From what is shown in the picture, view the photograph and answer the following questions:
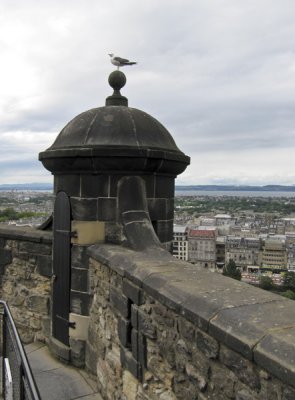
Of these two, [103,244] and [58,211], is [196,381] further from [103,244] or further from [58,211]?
[58,211]

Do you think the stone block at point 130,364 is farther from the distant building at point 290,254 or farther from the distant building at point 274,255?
the distant building at point 274,255

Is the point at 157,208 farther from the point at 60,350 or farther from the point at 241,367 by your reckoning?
the point at 241,367

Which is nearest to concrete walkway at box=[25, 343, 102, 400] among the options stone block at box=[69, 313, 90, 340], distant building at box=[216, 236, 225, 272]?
stone block at box=[69, 313, 90, 340]

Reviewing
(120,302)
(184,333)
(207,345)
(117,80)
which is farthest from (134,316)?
(117,80)

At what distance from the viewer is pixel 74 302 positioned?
12.4ft

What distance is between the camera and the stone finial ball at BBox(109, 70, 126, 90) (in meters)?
4.18

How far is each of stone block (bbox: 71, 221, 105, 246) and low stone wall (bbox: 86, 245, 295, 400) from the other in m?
0.20

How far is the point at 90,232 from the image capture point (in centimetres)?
367

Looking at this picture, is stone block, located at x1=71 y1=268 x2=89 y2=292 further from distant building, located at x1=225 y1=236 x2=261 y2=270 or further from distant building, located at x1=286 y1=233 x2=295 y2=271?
distant building, located at x1=225 y1=236 x2=261 y2=270

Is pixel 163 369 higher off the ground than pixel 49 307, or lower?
higher

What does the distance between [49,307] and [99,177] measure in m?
1.73

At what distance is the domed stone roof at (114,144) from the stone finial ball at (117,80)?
1.20 feet

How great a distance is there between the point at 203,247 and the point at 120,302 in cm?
9252

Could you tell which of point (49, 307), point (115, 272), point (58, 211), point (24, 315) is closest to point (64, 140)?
point (58, 211)
